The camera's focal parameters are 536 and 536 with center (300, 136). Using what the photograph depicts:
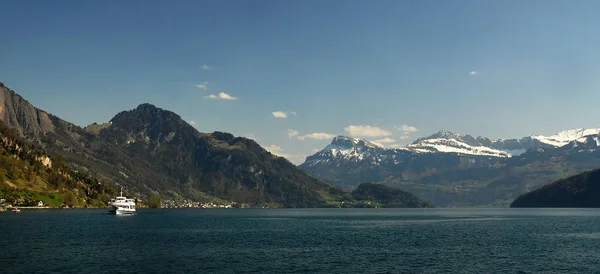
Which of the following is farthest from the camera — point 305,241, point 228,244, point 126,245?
point 305,241

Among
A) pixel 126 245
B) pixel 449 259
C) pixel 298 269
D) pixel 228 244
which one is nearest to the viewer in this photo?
pixel 298 269

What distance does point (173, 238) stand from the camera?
154625 mm

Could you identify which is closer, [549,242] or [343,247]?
[343,247]

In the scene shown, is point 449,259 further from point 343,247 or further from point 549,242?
point 549,242

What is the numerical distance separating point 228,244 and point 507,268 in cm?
6984

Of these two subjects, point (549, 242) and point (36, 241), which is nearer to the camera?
point (36, 241)

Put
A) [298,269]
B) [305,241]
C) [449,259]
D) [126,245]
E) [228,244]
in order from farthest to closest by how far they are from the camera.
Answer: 1. [305,241]
2. [228,244]
3. [126,245]
4. [449,259]
5. [298,269]

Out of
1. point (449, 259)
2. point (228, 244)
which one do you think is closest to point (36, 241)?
point (228, 244)

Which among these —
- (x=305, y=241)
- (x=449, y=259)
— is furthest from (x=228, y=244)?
(x=449, y=259)

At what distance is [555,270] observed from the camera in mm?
95250

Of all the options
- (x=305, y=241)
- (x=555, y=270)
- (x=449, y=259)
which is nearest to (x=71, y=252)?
(x=305, y=241)

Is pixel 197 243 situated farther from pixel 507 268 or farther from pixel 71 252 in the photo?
pixel 507 268

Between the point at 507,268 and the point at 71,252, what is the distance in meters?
86.7

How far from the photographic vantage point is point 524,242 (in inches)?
5743
